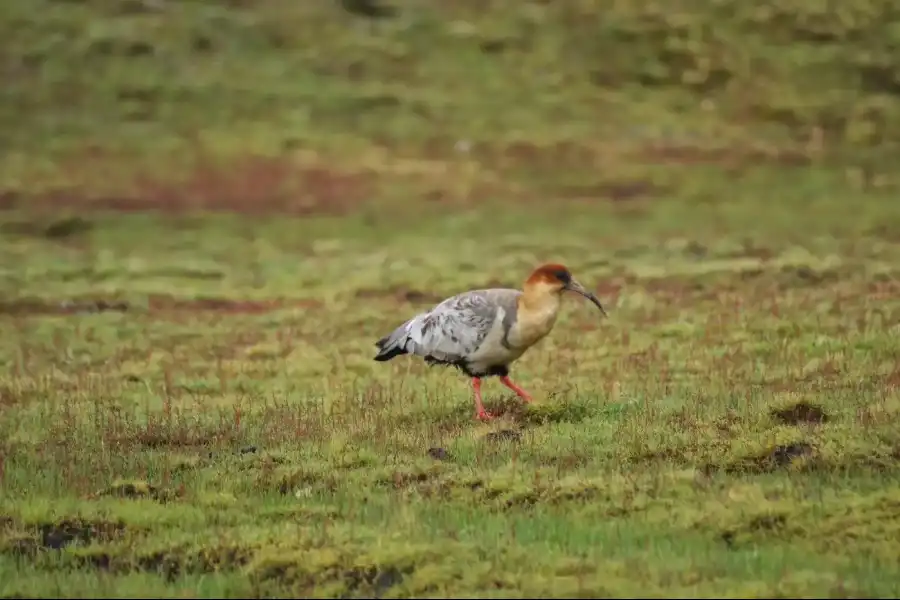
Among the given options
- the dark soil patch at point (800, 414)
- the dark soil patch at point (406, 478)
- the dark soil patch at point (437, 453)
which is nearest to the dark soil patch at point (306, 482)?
the dark soil patch at point (406, 478)

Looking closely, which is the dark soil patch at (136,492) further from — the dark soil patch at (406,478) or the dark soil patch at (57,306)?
the dark soil patch at (57,306)

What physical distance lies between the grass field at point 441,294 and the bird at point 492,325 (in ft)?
1.77

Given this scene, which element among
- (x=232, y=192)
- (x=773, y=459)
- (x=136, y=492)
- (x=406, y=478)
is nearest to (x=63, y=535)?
(x=136, y=492)

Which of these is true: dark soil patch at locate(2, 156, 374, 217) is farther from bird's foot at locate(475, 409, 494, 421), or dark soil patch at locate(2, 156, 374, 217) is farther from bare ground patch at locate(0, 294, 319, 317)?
bird's foot at locate(475, 409, 494, 421)

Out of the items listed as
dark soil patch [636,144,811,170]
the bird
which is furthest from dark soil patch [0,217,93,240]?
the bird

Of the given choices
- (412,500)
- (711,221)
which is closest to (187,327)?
(412,500)

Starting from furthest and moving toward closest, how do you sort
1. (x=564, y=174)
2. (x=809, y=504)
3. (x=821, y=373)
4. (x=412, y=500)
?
(x=564, y=174)
(x=821, y=373)
(x=412, y=500)
(x=809, y=504)

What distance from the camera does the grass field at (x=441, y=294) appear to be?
8.08 metres

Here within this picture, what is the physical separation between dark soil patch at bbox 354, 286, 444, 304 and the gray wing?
10.8 metres

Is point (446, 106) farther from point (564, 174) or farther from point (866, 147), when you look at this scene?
point (866, 147)

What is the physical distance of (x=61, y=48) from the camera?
49469 mm

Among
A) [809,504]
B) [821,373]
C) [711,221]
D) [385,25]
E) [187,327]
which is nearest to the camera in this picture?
[809,504]

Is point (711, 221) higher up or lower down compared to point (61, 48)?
lower down

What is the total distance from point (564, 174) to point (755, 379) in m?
27.4
